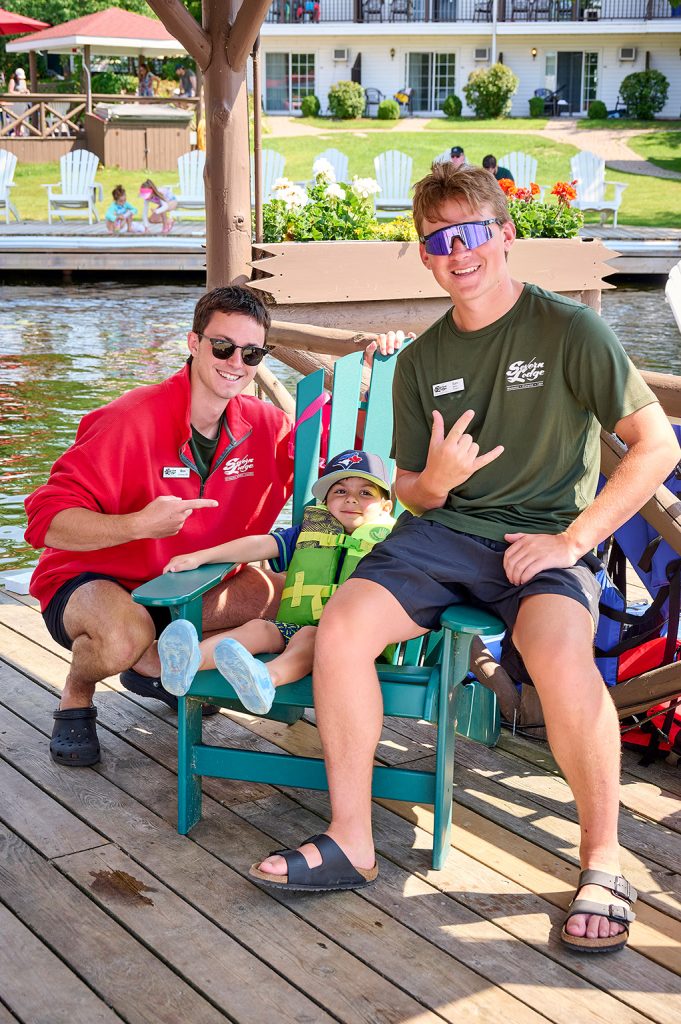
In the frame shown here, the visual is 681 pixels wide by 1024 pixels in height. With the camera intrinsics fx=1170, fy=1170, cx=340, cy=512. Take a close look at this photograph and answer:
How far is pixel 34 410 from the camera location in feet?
26.6

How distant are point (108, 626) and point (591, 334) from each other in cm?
122

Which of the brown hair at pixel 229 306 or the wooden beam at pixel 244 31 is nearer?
the brown hair at pixel 229 306

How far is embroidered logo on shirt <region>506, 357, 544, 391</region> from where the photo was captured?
7.73 ft

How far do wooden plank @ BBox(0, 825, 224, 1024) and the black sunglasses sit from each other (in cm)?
115

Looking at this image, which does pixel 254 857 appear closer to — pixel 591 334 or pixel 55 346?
pixel 591 334

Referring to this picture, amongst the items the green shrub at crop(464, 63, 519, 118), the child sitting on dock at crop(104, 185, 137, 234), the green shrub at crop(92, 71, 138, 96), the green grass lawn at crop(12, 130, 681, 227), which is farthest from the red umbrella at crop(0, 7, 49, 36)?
the green shrub at crop(464, 63, 519, 118)

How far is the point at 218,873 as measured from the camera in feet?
7.56

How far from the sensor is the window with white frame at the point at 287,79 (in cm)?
3247

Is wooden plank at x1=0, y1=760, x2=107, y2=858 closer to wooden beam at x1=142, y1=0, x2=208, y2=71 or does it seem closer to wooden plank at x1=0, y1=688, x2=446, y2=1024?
wooden plank at x1=0, y1=688, x2=446, y2=1024

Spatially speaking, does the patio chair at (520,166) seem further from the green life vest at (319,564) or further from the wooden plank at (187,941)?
the wooden plank at (187,941)

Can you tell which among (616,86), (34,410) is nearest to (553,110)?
(616,86)

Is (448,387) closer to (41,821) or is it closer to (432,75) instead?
(41,821)

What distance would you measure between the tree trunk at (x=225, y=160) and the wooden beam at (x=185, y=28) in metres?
0.03

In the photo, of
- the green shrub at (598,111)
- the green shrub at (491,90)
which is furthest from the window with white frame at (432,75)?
the green shrub at (598,111)
